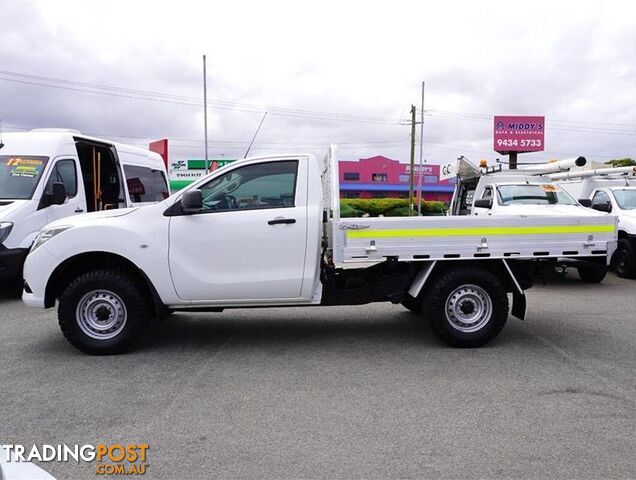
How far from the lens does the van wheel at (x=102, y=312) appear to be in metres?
5.47

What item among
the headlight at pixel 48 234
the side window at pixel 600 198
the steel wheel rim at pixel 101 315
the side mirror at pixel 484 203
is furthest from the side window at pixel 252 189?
the side window at pixel 600 198

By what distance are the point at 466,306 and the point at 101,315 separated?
3.80 m

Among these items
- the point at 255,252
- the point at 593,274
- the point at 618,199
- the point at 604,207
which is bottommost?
the point at 593,274

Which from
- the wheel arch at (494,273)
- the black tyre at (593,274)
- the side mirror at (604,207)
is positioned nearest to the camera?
the wheel arch at (494,273)

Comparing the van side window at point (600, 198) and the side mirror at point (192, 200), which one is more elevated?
the van side window at point (600, 198)

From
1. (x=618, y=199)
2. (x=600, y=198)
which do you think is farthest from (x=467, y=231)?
(x=600, y=198)

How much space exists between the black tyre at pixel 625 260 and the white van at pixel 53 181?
9914 millimetres

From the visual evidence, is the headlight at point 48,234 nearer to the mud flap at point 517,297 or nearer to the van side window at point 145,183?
the mud flap at point 517,297

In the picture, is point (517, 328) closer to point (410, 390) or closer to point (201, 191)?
point (410, 390)

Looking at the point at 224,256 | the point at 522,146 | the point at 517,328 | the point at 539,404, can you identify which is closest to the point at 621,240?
the point at 517,328

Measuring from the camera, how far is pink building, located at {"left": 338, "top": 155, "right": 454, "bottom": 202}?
60.7m

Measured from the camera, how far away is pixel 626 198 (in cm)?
1161

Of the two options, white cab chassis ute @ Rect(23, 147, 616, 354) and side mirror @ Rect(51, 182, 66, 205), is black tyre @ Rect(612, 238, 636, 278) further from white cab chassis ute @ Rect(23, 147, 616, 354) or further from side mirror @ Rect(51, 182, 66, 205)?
side mirror @ Rect(51, 182, 66, 205)

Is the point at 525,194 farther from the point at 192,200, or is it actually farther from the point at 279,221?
the point at 192,200
